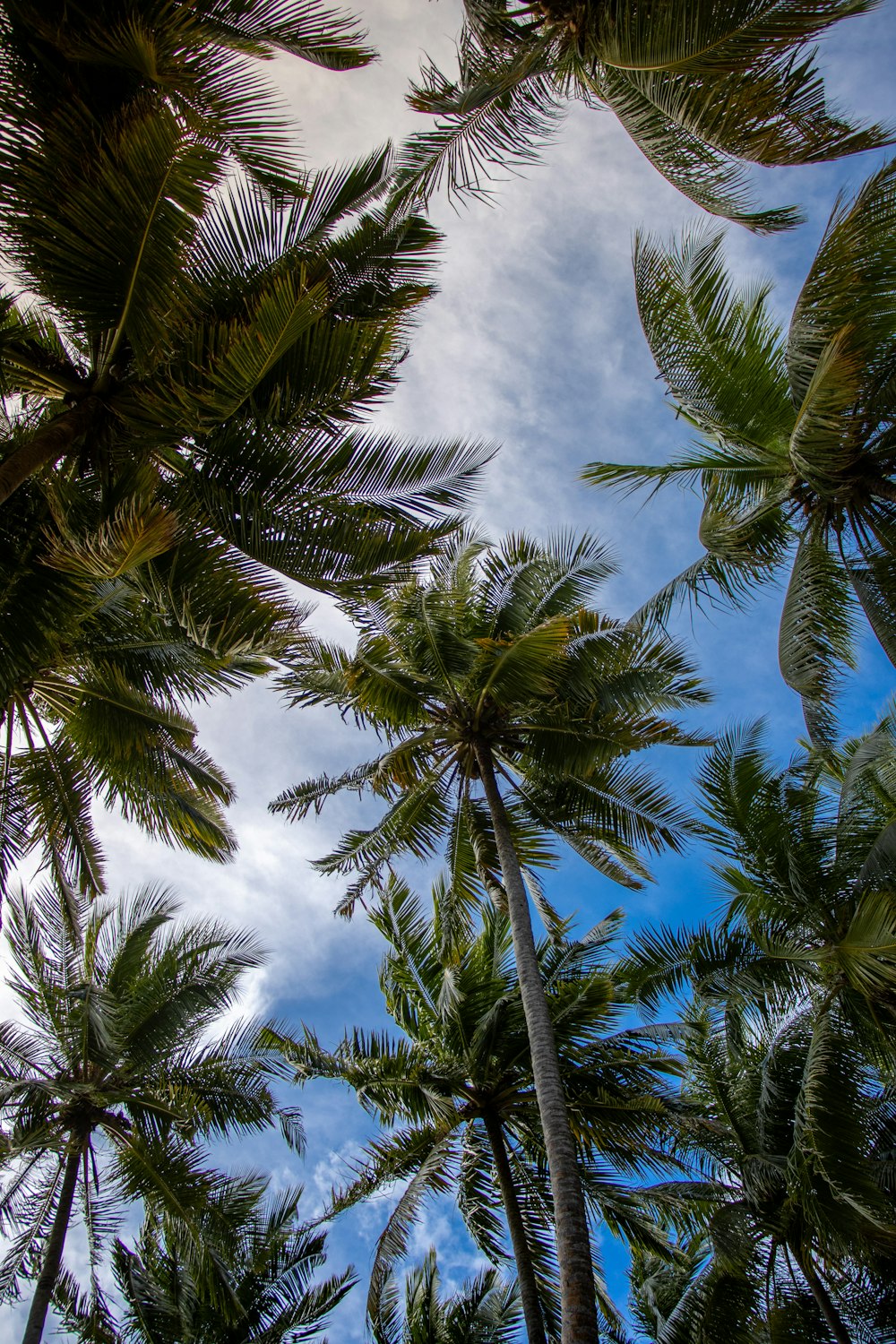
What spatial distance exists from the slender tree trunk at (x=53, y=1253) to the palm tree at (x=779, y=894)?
813cm

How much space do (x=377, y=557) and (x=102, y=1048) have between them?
9.67 metres

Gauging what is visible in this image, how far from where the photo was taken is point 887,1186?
1184cm

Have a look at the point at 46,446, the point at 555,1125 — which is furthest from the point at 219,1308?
the point at 46,446

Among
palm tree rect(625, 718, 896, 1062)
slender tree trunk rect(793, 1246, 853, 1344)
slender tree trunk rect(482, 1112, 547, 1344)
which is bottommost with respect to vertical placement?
slender tree trunk rect(793, 1246, 853, 1344)

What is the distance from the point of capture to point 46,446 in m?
5.50

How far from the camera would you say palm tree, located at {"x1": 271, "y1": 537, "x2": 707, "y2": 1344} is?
1141 centimetres

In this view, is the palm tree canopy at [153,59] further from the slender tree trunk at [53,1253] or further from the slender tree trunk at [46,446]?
the slender tree trunk at [53,1253]

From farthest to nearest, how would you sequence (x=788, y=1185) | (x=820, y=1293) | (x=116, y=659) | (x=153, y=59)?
(x=820, y=1293)
(x=788, y=1185)
(x=116, y=659)
(x=153, y=59)

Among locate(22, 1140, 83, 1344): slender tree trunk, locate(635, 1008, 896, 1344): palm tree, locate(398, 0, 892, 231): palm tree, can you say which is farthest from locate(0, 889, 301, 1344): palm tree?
locate(398, 0, 892, 231): palm tree

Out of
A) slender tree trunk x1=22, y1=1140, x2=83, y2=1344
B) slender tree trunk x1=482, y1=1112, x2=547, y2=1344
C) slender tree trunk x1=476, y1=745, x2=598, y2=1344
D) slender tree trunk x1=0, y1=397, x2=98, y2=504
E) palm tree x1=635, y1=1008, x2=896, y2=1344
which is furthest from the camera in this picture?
slender tree trunk x1=22, y1=1140, x2=83, y2=1344

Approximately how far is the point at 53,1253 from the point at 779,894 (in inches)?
412

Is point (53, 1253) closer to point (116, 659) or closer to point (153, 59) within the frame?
point (116, 659)

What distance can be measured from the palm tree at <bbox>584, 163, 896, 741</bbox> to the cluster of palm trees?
0.18 ft

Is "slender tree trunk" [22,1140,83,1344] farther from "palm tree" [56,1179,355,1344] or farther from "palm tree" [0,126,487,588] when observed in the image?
"palm tree" [0,126,487,588]
